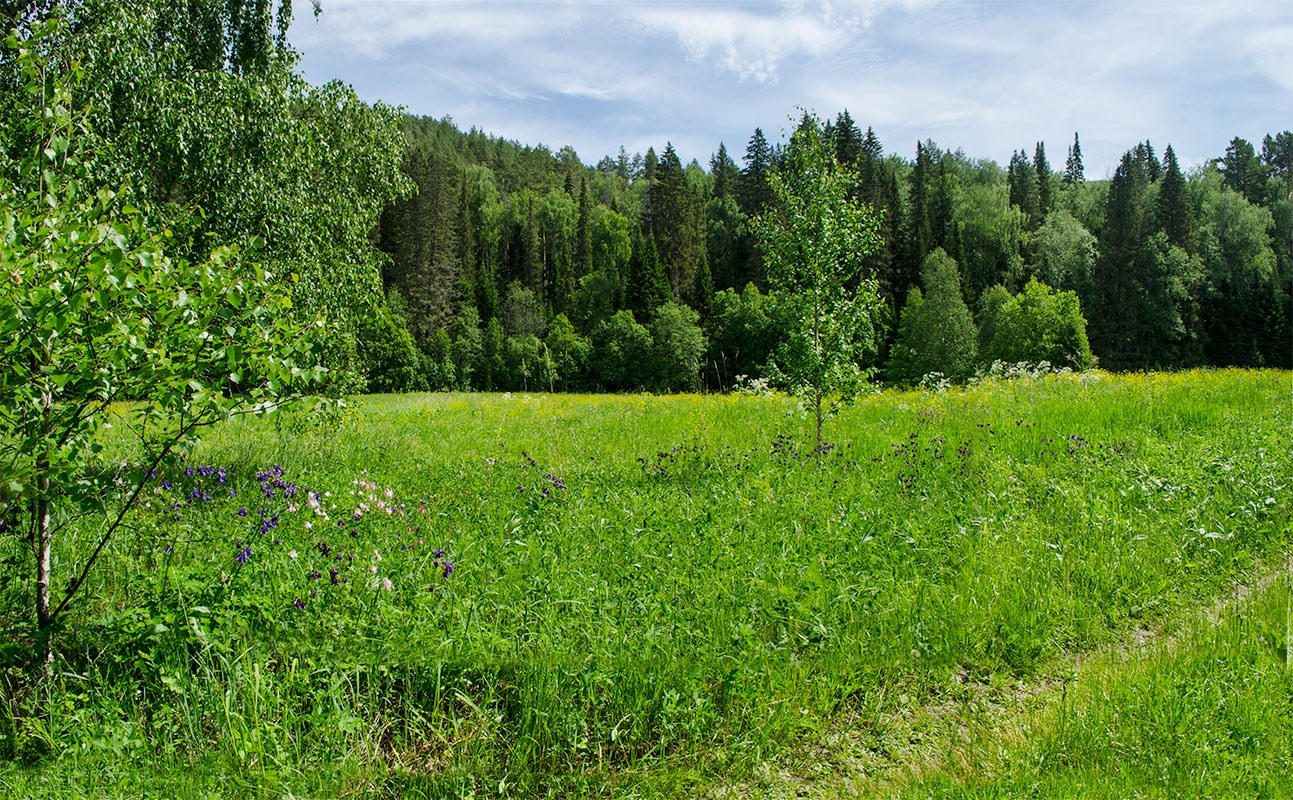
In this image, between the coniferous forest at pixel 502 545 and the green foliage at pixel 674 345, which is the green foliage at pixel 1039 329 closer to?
the green foliage at pixel 674 345

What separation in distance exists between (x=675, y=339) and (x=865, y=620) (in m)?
48.8

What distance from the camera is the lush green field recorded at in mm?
3102

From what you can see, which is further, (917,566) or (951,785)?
(917,566)

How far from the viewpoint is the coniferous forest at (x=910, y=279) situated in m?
48.4

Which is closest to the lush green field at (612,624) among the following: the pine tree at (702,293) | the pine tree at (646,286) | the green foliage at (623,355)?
the green foliage at (623,355)

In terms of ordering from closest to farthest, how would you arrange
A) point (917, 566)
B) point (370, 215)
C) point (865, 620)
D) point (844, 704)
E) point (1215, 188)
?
point (844, 704) → point (865, 620) → point (917, 566) → point (370, 215) → point (1215, 188)

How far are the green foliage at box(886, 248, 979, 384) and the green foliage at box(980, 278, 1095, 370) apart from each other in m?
2.19

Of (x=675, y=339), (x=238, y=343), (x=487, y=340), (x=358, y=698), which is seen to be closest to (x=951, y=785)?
(x=358, y=698)

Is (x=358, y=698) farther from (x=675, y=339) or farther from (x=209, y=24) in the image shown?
(x=675, y=339)

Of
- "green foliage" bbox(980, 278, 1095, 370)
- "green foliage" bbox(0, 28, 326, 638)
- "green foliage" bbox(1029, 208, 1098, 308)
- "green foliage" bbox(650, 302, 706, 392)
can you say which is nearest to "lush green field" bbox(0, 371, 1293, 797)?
"green foliage" bbox(0, 28, 326, 638)

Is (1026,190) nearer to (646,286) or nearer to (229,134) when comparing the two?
(646,286)

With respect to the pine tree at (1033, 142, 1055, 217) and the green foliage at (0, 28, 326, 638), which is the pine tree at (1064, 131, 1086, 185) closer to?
the pine tree at (1033, 142, 1055, 217)

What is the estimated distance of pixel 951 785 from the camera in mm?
3035

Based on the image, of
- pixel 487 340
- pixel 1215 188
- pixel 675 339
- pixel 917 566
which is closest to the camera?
pixel 917 566
